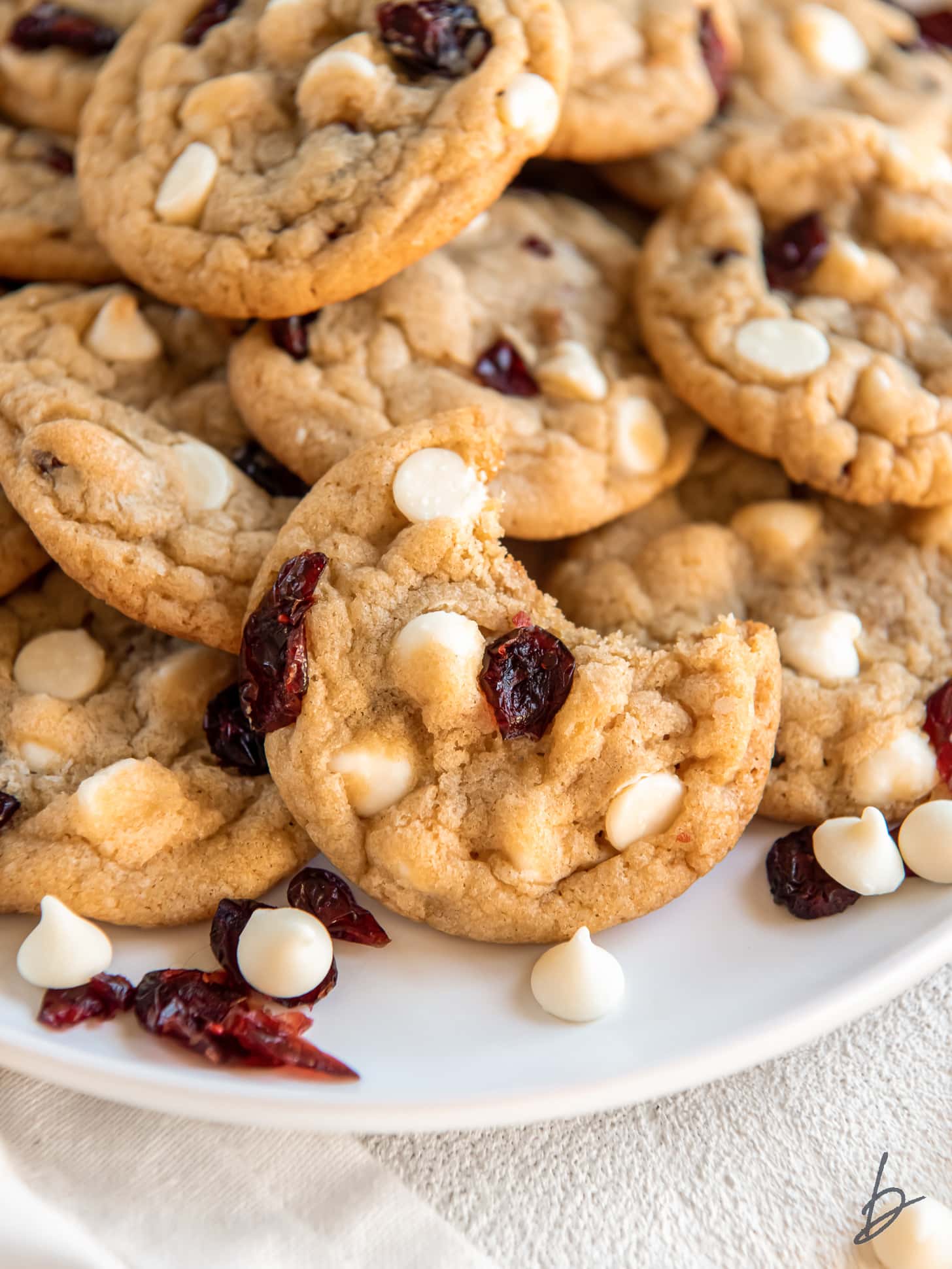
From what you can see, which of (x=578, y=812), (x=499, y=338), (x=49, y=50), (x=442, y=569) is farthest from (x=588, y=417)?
Result: (x=49, y=50)

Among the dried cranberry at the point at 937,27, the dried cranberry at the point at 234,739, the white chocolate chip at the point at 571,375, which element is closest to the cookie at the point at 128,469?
the dried cranberry at the point at 234,739

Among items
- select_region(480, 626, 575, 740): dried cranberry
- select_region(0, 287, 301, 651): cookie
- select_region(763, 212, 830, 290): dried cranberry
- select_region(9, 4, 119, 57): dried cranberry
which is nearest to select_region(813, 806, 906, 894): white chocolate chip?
select_region(480, 626, 575, 740): dried cranberry

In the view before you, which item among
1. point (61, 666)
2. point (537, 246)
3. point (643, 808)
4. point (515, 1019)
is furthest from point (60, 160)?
point (515, 1019)

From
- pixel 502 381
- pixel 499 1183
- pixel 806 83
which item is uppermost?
pixel 806 83

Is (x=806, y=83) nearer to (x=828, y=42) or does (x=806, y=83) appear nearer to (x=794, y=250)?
(x=828, y=42)

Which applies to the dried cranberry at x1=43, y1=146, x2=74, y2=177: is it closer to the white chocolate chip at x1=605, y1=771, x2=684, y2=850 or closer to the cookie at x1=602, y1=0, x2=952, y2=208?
the cookie at x1=602, y1=0, x2=952, y2=208

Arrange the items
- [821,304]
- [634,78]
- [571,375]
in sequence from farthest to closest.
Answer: [634,78], [821,304], [571,375]

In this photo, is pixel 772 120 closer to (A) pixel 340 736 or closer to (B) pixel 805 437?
(B) pixel 805 437
